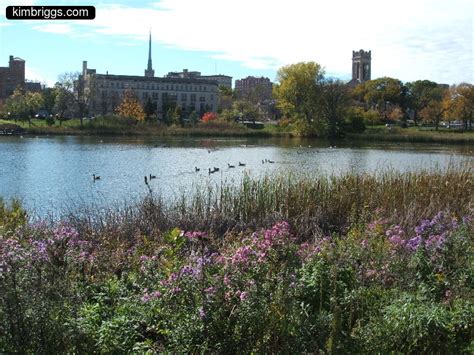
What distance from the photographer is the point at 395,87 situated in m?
130

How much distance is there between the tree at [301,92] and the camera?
93.5 metres

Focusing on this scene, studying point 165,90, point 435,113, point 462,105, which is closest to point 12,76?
point 165,90

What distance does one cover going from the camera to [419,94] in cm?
13362

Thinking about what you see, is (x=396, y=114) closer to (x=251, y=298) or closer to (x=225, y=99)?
(x=225, y=99)

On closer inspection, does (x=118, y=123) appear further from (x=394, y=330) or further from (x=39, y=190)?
(x=394, y=330)

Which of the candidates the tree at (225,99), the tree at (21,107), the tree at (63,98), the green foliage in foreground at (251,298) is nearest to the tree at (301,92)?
the tree at (63,98)

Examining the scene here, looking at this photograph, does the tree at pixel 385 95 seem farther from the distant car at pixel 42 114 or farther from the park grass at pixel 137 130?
the distant car at pixel 42 114

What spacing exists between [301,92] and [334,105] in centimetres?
713

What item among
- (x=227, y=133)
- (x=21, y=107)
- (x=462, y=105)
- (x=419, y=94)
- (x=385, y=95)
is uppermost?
(x=419, y=94)

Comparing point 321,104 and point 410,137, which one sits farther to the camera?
point 321,104

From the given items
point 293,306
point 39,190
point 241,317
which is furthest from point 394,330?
point 39,190

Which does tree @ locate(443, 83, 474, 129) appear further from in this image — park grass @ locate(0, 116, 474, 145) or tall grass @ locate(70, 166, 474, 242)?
tall grass @ locate(70, 166, 474, 242)

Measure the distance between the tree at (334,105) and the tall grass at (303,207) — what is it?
77678 mm

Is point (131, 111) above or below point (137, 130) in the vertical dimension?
above
